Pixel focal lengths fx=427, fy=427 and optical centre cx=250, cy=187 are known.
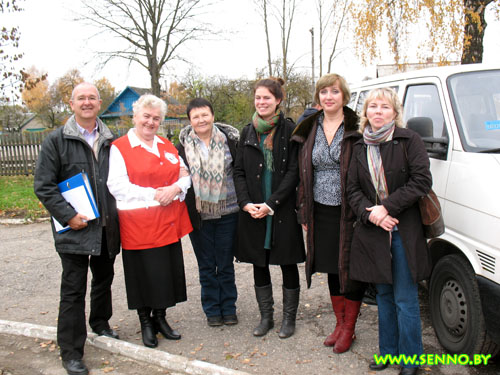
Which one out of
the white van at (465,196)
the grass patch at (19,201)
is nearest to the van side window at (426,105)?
the white van at (465,196)

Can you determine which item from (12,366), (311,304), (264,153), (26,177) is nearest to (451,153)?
(264,153)

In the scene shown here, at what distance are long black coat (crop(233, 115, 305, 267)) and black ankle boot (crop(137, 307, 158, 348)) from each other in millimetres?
1088

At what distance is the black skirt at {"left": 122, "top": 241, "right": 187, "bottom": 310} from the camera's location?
3.67 m

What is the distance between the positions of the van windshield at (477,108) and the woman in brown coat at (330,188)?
2.80 ft

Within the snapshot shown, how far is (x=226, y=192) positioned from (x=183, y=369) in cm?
155

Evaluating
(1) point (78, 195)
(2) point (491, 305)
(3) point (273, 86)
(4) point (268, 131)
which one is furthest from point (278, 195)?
→ (2) point (491, 305)

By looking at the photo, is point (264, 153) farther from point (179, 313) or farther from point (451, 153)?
point (179, 313)

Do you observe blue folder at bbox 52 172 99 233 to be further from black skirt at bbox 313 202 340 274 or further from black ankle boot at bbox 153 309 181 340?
black skirt at bbox 313 202 340 274

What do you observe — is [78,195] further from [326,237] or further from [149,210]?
[326,237]

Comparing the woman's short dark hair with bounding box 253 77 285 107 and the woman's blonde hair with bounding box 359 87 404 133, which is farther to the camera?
the woman's short dark hair with bounding box 253 77 285 107

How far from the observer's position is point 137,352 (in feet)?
11.6

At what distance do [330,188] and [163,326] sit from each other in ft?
6.62

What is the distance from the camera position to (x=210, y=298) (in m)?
4.20

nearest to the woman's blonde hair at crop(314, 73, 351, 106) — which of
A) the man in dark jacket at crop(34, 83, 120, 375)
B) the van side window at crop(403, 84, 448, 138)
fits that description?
the van side window at crop(403, 84, 448, 138)
